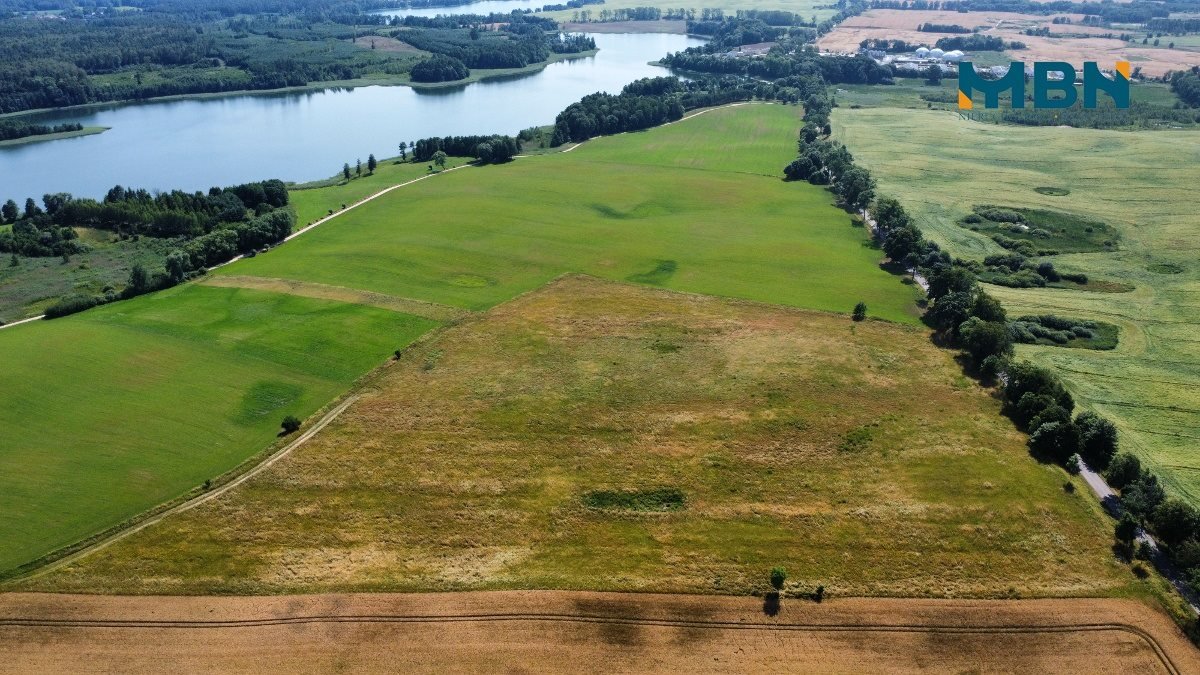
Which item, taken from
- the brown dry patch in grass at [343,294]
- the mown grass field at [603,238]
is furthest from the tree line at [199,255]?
the brown dry patch in grass at [343,294]

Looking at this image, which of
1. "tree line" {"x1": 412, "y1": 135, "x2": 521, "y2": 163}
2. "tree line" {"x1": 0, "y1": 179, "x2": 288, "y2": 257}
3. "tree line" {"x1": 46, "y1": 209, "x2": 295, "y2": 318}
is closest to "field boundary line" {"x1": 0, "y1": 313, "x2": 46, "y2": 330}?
"tree line" {"x1": 46, "y1": 209, "x2": 295, "y2": 318}

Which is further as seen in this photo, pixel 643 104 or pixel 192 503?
pixel 643 104

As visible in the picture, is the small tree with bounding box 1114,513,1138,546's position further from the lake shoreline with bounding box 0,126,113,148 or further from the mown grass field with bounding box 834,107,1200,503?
the lake shoreline with bounding box 0,126,113,148

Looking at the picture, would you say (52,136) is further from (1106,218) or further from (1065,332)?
(1106,218)

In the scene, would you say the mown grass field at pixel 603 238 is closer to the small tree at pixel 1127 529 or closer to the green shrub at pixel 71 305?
the green shrub at pixel 71 305

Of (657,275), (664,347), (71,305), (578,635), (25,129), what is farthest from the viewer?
(25,129)

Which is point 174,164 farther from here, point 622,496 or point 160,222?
point 622,496

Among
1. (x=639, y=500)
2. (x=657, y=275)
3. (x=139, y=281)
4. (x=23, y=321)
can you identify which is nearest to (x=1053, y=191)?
(x=657, y=275)
